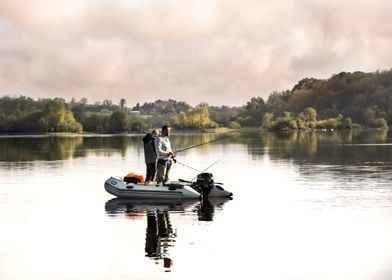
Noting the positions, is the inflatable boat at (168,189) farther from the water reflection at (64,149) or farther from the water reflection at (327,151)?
the water reflection at (64,149)

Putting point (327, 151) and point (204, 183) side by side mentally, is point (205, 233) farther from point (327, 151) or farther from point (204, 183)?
point (327, 151)

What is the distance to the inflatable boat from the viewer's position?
27422 mm

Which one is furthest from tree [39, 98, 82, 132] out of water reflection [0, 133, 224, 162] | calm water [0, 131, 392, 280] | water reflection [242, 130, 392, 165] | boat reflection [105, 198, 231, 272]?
boat reflection [105, 198, 231, 272]

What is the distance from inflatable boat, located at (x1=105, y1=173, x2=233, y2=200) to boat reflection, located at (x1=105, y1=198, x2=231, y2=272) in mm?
264

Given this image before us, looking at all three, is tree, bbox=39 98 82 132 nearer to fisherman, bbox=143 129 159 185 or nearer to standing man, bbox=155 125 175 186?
fisherman, bbox=143 129 159 185

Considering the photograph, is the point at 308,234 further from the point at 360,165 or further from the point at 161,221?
the point at 360,165

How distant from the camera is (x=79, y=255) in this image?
1716cm

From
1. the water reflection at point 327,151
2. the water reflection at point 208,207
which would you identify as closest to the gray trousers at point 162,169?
the water reflection at point 208,207

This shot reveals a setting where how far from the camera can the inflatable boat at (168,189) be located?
90.0 feet

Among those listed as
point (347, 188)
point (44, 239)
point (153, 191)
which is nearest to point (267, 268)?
point (44, 239)

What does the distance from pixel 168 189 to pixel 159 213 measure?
3223 mm

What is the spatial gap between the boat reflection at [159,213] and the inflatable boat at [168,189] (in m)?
0.26

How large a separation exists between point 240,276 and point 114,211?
10.4 m

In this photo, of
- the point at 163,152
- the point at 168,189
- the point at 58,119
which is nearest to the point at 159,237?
the point at 168,189
